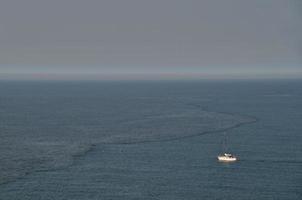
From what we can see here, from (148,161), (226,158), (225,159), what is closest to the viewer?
(226,158)

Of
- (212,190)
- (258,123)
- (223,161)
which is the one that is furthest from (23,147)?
(258,123)

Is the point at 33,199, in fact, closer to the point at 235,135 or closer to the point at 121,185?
the point at 121,185

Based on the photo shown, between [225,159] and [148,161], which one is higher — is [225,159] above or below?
above

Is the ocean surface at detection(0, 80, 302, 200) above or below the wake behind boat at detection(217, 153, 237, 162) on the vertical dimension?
below

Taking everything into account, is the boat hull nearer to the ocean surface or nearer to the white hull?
the white hull

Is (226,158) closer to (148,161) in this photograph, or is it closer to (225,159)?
(225,159)

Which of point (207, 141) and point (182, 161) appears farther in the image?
point (207, 141)

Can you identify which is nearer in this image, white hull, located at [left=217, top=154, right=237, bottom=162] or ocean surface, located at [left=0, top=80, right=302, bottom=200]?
ocean surface, located at [left=0, top=80, right=302, bottom=200]

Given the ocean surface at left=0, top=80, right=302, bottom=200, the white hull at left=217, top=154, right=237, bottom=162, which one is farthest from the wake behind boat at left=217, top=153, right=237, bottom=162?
the ocean surface at left=0, top=80, right=302, bottom=200

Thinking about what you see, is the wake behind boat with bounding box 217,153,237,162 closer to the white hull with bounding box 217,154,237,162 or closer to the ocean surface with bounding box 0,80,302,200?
the white hull with bounding box 217,154,237,162

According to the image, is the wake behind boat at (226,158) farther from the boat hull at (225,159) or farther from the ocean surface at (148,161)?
the ocean surface at (148,161)

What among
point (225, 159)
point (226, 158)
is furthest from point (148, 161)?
point (226, 158)
